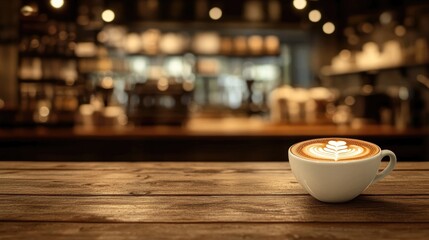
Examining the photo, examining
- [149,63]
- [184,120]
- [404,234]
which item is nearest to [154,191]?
[404,234]

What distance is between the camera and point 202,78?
6039 millimetres

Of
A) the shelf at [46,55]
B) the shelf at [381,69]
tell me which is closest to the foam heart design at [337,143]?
the shelf at [381,69]

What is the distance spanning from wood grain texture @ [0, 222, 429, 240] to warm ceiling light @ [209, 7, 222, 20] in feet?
16.1

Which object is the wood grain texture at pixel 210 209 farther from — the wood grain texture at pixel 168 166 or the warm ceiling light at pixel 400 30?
the warm ceiling light at pixel 400 30

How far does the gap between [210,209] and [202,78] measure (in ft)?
17.5

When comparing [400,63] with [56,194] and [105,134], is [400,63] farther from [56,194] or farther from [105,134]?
[56,194]

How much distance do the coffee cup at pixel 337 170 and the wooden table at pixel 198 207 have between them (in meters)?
0.03

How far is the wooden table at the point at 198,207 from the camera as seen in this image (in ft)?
2.11

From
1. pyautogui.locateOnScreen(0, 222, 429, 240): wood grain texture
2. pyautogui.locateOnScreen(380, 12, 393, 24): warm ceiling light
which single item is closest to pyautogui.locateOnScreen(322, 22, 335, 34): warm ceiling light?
pyautogui.locateOnScreen(380, 12, 393, 24): warm ceiling light

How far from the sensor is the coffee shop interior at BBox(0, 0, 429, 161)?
343 cm

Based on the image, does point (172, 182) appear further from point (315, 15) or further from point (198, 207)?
point (315, 15)

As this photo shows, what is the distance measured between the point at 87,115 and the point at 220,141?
4.33ft

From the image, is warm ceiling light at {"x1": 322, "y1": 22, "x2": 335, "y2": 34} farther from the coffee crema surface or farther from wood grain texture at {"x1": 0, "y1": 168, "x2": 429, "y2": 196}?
the coffee crema surface

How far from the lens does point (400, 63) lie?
3.96 meters
